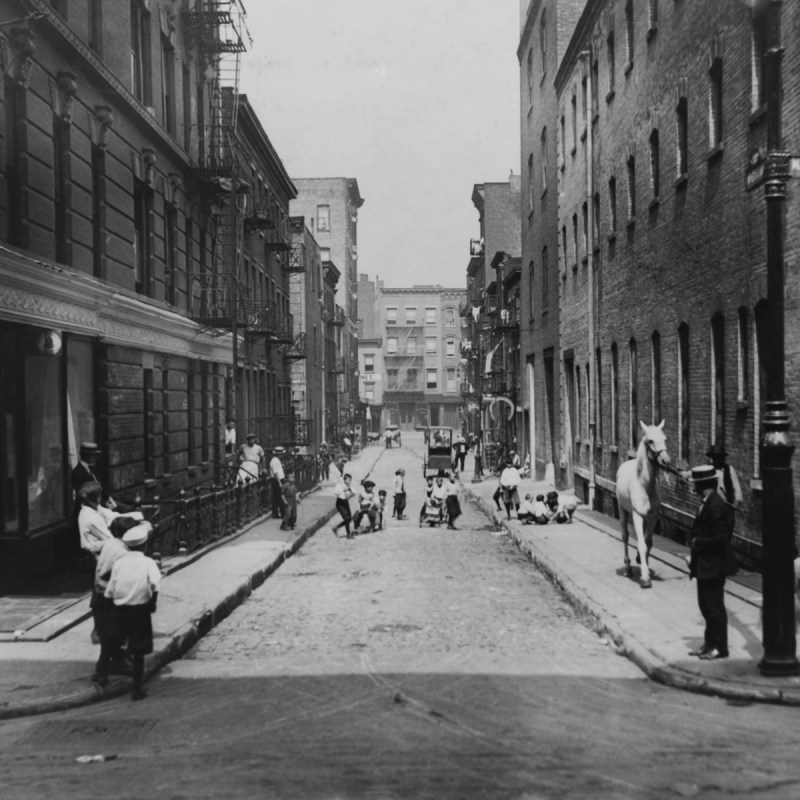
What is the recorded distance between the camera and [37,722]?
7.73 metres

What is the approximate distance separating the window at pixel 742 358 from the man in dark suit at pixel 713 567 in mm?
5809

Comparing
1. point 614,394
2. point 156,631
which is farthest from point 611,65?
point 156,631

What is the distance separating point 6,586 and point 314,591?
4.26m

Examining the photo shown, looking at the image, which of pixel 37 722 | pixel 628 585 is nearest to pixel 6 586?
pixel 37 722

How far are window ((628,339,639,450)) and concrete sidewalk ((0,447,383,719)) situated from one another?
27.0ft

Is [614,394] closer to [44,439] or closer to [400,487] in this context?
[400,487]

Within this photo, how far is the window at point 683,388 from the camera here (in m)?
17.6

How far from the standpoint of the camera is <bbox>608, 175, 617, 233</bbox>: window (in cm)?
2336

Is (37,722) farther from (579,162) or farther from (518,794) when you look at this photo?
(579,162)

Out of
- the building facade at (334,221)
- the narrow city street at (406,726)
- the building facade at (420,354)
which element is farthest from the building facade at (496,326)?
the building facade at (420,354)

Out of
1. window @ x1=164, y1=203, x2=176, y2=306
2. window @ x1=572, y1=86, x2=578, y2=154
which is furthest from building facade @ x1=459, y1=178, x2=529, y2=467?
window @ x1=164, y1=203, x2=176, y2=306

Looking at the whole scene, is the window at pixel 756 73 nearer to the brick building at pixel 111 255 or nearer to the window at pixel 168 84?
the brick building at pixel 111 255

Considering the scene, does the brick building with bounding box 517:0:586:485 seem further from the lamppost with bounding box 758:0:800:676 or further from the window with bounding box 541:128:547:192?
the lamppost with bounding box 758:0:800:676

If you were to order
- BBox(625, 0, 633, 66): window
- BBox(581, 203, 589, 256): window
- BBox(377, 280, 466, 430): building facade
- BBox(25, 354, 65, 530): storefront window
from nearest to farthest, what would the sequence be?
1. BBox(25, 354, 65, 530): storefront window
2. BBox(625, 0, 633, 66): window
3. BBox(581, 203, 589, 256): window
4. BBox(377, 280, 466, 430): building facade
